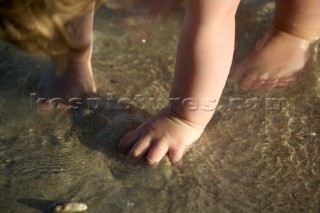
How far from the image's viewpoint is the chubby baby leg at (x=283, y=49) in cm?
170

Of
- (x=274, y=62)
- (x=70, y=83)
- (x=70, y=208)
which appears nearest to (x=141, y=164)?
(x=70, y=208)

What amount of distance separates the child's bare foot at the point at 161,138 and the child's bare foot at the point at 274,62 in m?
0.32

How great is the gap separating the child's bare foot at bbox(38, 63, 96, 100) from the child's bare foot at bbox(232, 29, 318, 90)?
1.63 feet

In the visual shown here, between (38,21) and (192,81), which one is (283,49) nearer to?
(192,81)

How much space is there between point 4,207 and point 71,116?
0.40 m

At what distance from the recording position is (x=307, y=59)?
1760 millimetres

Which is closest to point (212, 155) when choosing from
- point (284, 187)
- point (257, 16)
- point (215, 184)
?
point (215, 184)

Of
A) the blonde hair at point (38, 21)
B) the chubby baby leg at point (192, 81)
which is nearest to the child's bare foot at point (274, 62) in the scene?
the chubby baby leg at point (192, 81)

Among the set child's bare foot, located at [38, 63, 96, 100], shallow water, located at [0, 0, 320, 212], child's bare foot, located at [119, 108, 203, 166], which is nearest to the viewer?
shallow water, located at [0, 0, 320, 212]

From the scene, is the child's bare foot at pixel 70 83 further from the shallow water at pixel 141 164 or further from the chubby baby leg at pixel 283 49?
the chubby baby leg at pixel 283 49

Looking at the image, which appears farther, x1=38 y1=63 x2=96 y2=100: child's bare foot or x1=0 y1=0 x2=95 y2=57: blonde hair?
x1=38 y1=63 x2=96 y2=100: child's bare foot

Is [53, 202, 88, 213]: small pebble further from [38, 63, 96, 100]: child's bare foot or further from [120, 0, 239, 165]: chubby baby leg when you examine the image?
[38, 63, 96, 100]: child's bare foot

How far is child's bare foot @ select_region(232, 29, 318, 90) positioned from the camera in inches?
66.7

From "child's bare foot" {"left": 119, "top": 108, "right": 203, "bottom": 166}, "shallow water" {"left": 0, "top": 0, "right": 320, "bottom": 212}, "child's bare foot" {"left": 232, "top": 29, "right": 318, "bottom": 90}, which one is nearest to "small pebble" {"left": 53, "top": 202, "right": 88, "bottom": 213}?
"shallow water" {"left": 0, "top": 0, "right": 320, "bottom": 212}
